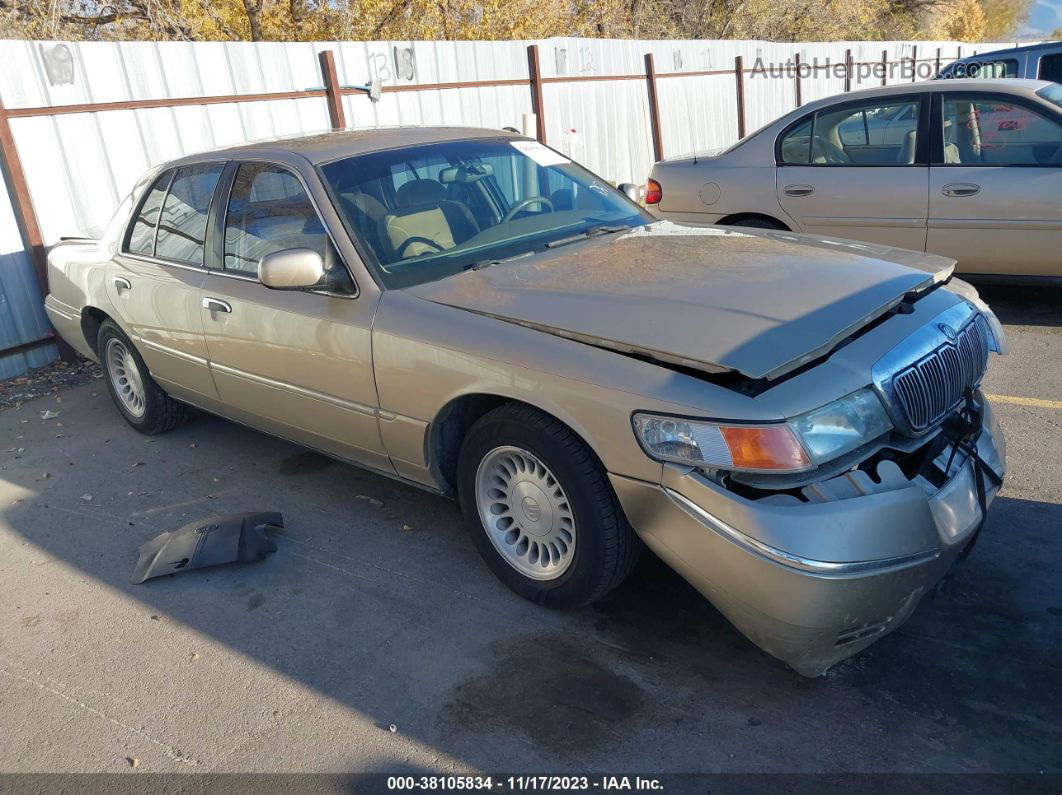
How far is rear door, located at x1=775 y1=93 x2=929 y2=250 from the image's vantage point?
254 inches

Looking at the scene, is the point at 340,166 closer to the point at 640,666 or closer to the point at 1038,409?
the point at 640,666

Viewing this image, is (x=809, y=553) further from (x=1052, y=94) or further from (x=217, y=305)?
(x=1052, y=94)

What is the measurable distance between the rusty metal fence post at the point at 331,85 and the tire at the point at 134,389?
4011 mm

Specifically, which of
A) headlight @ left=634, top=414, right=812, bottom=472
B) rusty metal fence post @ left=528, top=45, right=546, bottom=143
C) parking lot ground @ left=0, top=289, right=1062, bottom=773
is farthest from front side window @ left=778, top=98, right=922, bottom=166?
rusty metal fence post @ left=528, top=45, right=546, bottom=143

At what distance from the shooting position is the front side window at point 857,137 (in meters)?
6.50

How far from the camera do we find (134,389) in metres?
5.68

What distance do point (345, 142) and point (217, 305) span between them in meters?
1.00

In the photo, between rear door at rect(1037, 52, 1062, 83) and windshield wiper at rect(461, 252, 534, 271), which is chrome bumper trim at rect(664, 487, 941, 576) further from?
rear door at rect(1037, 52, 1062, 83)

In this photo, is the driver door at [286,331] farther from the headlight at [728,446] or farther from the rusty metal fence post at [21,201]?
the rusty metal fence post at [21,201]

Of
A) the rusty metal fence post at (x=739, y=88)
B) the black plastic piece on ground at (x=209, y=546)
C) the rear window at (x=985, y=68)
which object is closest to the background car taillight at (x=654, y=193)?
the black plastic piece on ground at (x=209, y=546)

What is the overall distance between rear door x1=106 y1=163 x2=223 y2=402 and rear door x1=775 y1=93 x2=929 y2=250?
426 cm

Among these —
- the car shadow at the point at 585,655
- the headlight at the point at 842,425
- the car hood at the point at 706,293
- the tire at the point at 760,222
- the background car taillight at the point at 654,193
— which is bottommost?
the car shadow at the point at 585,655

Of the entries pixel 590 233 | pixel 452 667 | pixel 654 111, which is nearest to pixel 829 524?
pixel 452 667

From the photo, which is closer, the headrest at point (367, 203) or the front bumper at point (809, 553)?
the front bumper at point (809, 553)
